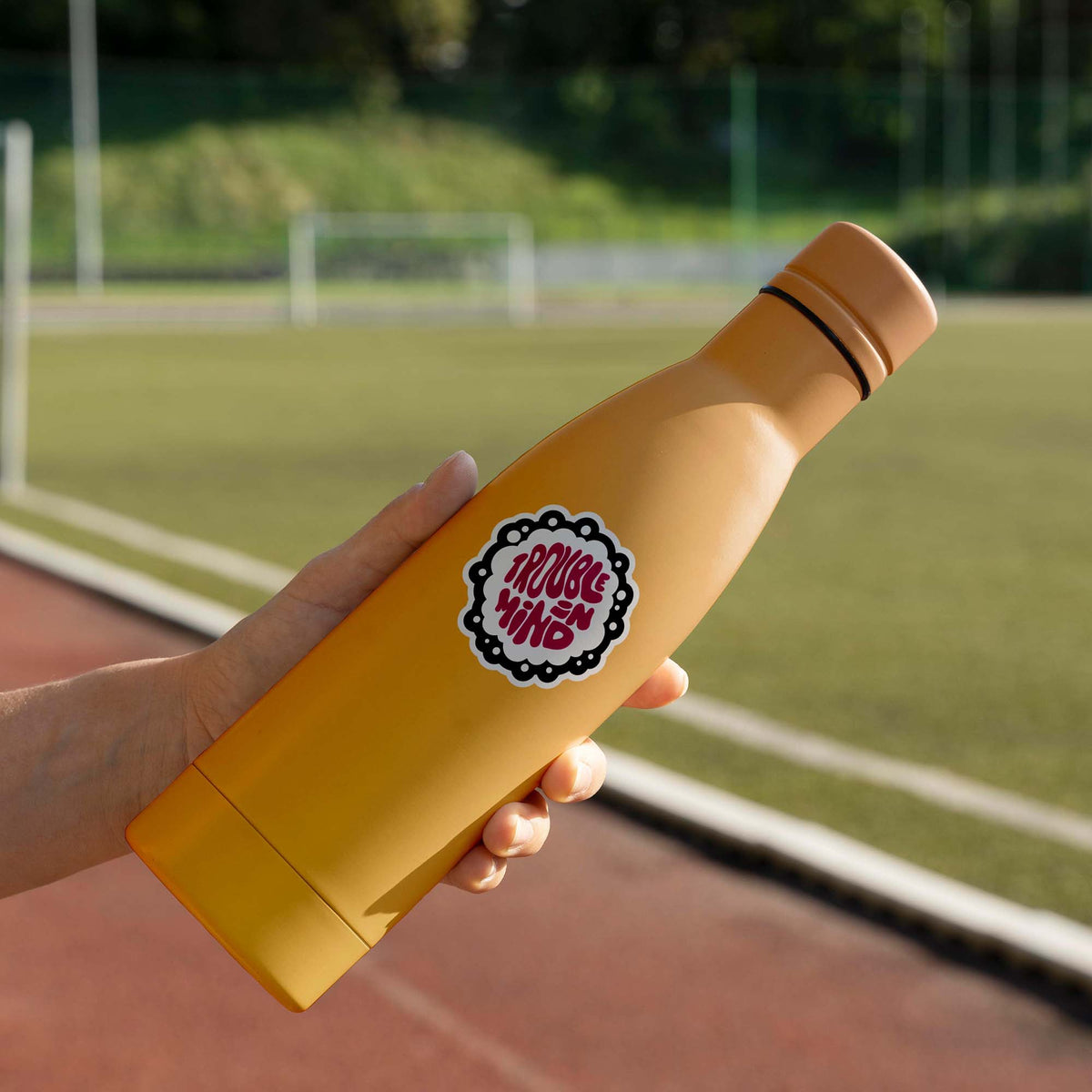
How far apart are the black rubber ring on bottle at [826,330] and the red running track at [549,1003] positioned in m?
1.60

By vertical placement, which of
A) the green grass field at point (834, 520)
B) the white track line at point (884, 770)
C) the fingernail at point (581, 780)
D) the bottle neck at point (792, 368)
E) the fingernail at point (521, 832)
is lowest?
the green grass field at point (834, 520)

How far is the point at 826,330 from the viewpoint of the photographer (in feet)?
5.20

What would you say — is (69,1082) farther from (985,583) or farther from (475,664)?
(985,583)

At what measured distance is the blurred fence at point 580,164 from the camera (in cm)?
3512

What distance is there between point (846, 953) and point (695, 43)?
51164 mm

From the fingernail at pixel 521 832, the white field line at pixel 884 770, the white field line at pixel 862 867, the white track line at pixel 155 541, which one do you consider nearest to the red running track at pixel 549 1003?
the white field line at pixel 862 867

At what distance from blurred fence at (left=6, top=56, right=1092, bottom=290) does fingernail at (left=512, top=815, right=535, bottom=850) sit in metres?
32.9

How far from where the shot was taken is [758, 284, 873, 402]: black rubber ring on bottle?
1584 mm

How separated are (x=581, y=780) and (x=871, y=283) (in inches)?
23.5

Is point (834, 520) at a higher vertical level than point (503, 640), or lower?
lower

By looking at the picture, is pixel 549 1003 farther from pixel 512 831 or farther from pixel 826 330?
pixel 826 330

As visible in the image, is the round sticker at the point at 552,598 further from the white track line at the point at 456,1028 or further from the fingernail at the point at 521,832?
the white track line at the point at 456,1028

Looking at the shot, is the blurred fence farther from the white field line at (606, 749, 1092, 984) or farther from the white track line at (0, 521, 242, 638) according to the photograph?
the white field line at (606, 749, 1092, 984)

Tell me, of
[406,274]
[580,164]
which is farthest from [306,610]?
[580,164]
